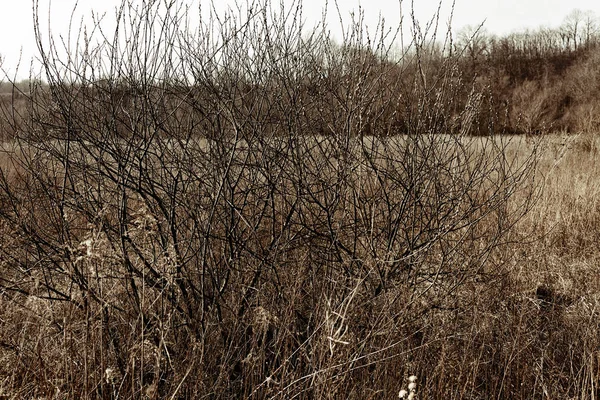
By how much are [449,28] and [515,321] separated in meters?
2.17

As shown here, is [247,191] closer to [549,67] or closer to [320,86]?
[320,86]

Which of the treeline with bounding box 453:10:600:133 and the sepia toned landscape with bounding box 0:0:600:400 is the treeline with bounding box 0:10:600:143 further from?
the treeline with bounding box 453:10:600:133

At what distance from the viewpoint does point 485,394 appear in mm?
3387

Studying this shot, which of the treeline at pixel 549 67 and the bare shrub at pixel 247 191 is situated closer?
the bare shrub at pixel 247 191

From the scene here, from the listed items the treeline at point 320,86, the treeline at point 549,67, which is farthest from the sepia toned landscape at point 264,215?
the treeline at point 549,67

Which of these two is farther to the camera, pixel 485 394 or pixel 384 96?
pixel 384 96

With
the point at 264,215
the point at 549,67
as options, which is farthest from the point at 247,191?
the point at 549,67

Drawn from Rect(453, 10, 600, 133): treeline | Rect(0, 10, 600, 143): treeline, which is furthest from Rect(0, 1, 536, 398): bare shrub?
Rect(453, 10, 600, 133): treeline

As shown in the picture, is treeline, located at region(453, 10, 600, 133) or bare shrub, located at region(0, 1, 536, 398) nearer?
bare shrub, located at region(0, 1, 536, 398)

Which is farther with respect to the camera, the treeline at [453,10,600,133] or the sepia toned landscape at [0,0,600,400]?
the treeline at [453,10,600,133]

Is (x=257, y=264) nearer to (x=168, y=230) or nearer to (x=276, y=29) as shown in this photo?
(x=168, y=230)

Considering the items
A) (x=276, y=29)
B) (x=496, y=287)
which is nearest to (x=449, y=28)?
(x=276, y=29)

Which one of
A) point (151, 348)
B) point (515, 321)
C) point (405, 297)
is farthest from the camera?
point (515, 321)

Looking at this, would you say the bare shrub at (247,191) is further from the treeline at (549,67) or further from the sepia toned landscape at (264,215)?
the treeline at (549,67)
